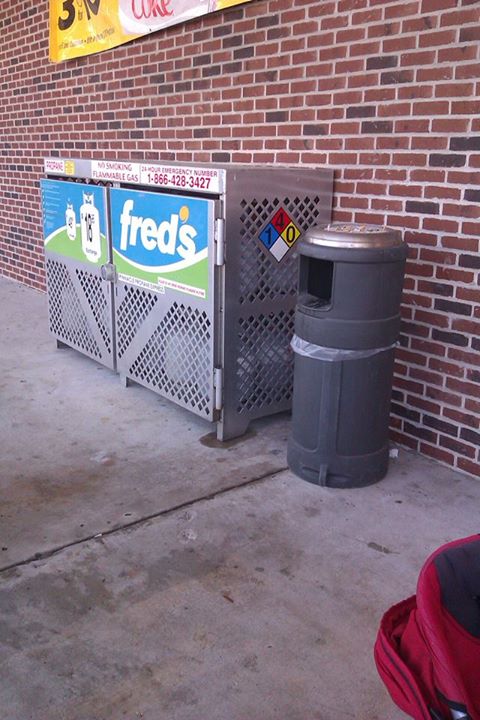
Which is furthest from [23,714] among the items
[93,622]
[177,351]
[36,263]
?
[36,263]

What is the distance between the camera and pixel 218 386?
11.8 feet

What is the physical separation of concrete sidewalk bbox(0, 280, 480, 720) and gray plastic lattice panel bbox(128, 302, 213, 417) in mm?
209

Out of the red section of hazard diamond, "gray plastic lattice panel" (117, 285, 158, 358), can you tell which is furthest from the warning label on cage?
"gray plastic lattice panel" (117, 285, 158, 358)

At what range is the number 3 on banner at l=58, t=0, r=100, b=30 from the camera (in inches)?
219

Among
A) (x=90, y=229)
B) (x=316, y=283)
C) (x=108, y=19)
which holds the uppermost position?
(x=108, y=19)

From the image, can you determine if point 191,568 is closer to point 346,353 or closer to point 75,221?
point 346,353

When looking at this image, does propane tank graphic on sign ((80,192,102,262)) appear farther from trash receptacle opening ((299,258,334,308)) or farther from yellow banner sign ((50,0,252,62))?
trash receptacle opening ((299,258,334,308))

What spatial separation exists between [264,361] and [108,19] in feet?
11.4

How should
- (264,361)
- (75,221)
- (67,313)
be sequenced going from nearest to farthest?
(264,361) < (75,221) < (67,313)

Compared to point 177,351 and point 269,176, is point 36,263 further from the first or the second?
point 269,176

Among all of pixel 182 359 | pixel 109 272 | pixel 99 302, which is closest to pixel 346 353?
pixel 182 359

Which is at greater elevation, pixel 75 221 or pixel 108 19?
pixel 108 19

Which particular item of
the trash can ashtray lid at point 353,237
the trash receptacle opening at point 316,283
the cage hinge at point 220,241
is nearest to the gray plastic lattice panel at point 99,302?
the cage hinge at point 220,241

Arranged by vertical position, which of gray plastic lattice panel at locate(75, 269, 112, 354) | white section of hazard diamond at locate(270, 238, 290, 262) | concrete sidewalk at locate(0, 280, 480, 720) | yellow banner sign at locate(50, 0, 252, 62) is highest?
yellow banner sign at locate(50, 0, 252, 62)
